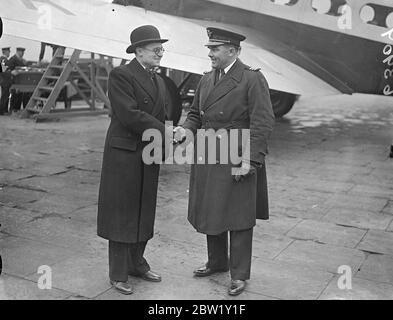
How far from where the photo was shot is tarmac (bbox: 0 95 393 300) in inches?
164

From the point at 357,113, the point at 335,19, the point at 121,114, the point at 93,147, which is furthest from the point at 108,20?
the point at 357,113

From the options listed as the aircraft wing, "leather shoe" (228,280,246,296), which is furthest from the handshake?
the aircraft wing

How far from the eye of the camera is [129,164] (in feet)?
13.0

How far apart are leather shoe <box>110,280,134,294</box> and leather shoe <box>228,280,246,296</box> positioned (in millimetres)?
746

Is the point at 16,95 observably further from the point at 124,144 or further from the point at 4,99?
the point at 124,144

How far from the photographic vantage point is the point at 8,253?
4.68 m

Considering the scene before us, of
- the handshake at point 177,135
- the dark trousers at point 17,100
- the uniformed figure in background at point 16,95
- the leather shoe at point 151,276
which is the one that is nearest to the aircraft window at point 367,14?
the handshake at point 177,135

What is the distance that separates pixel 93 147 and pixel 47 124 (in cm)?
284

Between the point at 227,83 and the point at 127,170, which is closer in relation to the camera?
the point at 127,170

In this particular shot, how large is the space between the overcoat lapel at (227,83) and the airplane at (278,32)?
380 cm

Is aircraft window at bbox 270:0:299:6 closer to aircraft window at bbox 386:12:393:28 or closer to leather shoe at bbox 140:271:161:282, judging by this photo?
aircraft window at bbox 386:12:393:28

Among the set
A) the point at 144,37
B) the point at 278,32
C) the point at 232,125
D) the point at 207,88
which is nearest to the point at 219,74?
the point at 207,88

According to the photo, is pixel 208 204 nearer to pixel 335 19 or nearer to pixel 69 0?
pixel 69 0

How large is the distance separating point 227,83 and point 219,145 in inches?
18.7
